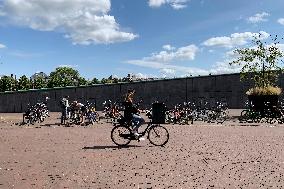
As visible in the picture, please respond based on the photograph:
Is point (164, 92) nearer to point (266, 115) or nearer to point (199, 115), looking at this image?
point (199, 115)

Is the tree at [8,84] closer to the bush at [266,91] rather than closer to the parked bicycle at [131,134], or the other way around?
the bush at [266,91]

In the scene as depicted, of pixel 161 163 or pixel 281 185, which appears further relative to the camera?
pixel 161 163

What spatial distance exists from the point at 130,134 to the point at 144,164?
3245mm

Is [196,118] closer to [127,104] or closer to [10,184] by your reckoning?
[127,104]

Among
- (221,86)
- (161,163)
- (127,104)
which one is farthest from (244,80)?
(161,163)

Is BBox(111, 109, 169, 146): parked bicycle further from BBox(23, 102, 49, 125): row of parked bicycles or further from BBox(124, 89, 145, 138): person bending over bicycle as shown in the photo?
BBox(23, 102, 49, 125): row of parked bicycles

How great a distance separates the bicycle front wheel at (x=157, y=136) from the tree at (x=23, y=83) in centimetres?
7359

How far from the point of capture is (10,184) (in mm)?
7535

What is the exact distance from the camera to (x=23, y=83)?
82.9 m

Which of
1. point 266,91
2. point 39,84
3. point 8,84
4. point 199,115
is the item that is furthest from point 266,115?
point 39,84

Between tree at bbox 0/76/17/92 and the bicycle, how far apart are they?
68225 millimetres

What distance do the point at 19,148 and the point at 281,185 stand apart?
8361mm

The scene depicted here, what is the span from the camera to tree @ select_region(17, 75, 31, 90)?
3234 inches

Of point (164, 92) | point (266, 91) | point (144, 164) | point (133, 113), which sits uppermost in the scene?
point (164, 92)
